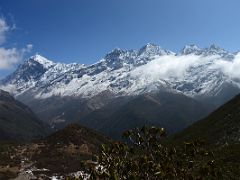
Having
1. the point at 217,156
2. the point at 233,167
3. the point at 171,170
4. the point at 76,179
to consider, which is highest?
the point at 217,156

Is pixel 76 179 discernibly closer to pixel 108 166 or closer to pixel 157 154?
pixel 108 166

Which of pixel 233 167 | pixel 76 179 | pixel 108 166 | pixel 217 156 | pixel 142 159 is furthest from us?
pixel 217 156

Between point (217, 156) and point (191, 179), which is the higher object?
point (217, 156)

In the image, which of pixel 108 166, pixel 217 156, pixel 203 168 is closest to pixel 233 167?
pixel 217 156

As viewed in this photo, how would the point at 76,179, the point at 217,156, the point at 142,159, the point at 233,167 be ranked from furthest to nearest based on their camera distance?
the point at 217,156
the point at 233,167
the point at 142,159
the point at 76,179

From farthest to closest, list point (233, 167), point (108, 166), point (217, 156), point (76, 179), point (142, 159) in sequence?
1. point (217, 156)
2. point (233, 167)
3. point (142, 159)
4. point (108, 166)
5. point (76, 179)

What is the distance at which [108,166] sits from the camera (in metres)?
66.0

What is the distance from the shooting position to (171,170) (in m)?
73.4

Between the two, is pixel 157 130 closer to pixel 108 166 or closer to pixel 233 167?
pixel 108 166

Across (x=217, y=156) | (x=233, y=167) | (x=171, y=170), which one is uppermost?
(x=217, y=156)

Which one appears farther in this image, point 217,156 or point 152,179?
point 217,156

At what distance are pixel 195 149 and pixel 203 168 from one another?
11.3 ft

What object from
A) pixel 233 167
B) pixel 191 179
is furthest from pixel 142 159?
pixel 233 167

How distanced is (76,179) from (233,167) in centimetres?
11236
